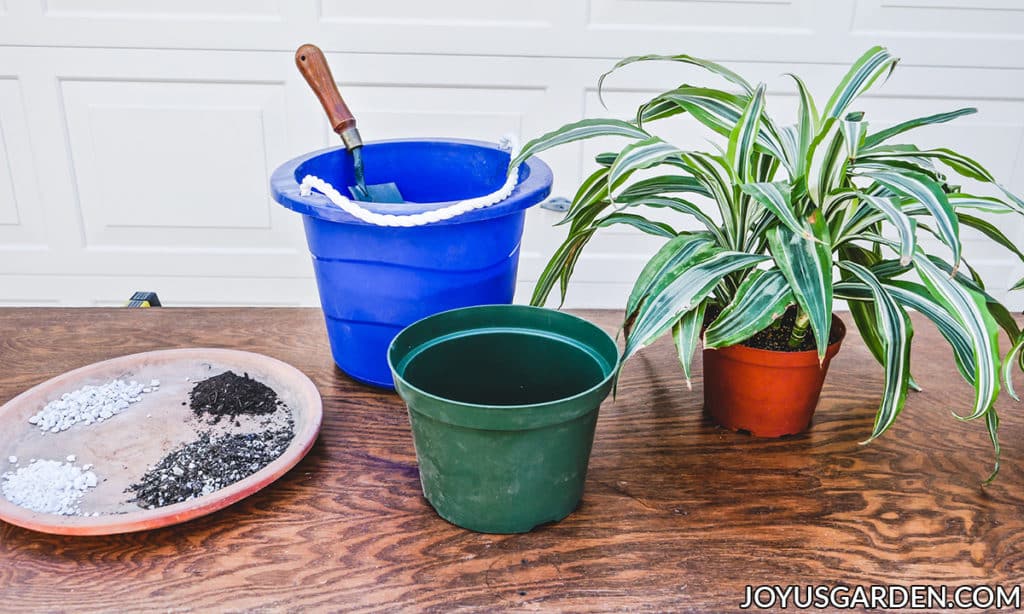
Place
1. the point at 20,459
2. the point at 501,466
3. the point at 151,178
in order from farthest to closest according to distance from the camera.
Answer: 1. the point at 151,178
2. the point at 20,459
3. the point at 501,466

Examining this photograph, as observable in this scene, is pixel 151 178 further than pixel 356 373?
Yes

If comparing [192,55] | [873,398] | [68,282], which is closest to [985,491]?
[873,398]

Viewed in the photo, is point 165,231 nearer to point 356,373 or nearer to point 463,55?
point 463,55

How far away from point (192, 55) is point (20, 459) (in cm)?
165

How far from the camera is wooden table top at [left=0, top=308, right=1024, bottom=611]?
65 centimetres

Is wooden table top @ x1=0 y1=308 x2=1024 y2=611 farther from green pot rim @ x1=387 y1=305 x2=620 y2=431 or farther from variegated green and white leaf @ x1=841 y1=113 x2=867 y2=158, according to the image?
variegated green and white leaf @ x1=841 y1=113 x2=867 y2=158

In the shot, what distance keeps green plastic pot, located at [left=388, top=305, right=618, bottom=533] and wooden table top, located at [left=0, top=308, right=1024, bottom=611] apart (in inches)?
1.4

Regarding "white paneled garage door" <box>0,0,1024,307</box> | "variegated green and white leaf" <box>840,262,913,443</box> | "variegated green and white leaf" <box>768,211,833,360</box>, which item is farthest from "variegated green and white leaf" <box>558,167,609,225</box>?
"white paneled garage door" <box>0,0,1024,307</box>

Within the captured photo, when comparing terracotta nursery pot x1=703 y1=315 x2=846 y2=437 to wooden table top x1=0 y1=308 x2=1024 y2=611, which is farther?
terracotta nursery pot x1=703 y1=315 x2=846 y2=437

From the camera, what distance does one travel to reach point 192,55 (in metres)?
2.14

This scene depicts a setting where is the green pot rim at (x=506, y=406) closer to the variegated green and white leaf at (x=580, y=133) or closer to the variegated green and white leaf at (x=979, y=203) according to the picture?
the variegated green and white leaf at (x=580, y=133)

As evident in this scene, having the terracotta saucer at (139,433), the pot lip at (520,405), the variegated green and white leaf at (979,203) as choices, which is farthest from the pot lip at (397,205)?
the variegated green and white leaf at (979,203)

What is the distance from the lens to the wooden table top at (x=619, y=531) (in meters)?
0.65

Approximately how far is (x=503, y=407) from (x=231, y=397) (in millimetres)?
392
